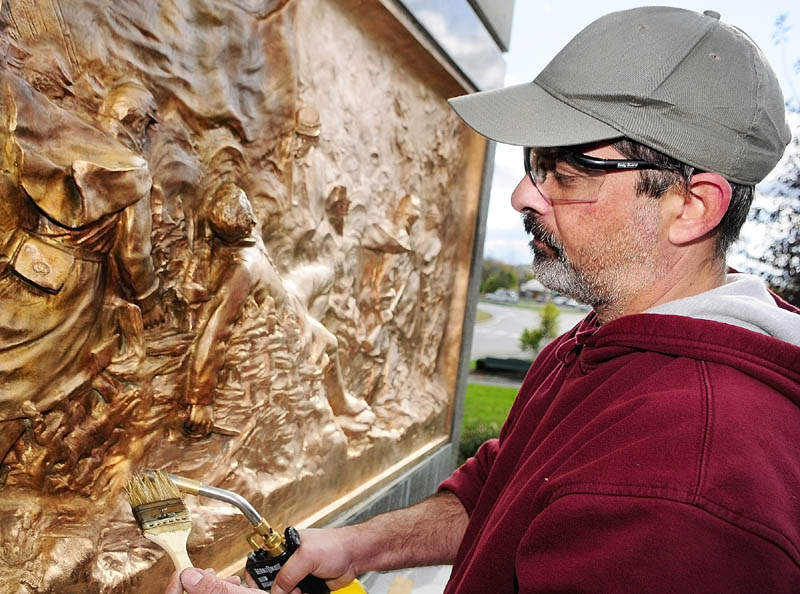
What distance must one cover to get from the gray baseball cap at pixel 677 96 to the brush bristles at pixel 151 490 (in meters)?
1.14

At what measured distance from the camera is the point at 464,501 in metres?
1.84

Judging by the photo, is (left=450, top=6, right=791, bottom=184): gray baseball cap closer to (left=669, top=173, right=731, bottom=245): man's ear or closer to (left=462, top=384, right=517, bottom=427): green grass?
(left=669, top=173, right=731, bottom=245): man's ear

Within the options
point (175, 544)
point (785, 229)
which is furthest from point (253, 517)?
point (785, 229)

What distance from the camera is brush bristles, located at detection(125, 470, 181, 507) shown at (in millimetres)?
1506

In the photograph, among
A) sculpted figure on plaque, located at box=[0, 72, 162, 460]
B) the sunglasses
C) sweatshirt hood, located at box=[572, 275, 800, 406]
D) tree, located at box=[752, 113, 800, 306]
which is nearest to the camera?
sweatshirt hood, located at box=[572, 275, 800, 406]

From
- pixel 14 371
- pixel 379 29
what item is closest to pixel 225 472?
pixel 14 371

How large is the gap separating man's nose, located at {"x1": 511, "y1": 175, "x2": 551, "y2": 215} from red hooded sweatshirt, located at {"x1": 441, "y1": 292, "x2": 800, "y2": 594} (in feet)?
1.06

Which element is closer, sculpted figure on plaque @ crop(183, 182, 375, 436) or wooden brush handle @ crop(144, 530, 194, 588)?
wooden brush handle @ crop(144, 530, 194, 588)

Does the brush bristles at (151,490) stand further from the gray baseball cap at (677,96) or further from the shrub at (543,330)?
the shrub at (543,330)

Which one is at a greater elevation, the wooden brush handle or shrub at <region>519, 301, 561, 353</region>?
the wooden brush handle

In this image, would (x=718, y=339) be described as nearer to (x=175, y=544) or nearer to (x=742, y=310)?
(x=742, y=310)

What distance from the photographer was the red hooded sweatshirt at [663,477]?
922 millimetres

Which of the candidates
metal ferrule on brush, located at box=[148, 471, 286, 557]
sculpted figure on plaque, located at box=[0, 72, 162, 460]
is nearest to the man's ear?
metal ferrule on brush, located at box=[148, 471, 286, 557]

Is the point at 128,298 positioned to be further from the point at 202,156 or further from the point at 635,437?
the point at 635,437
